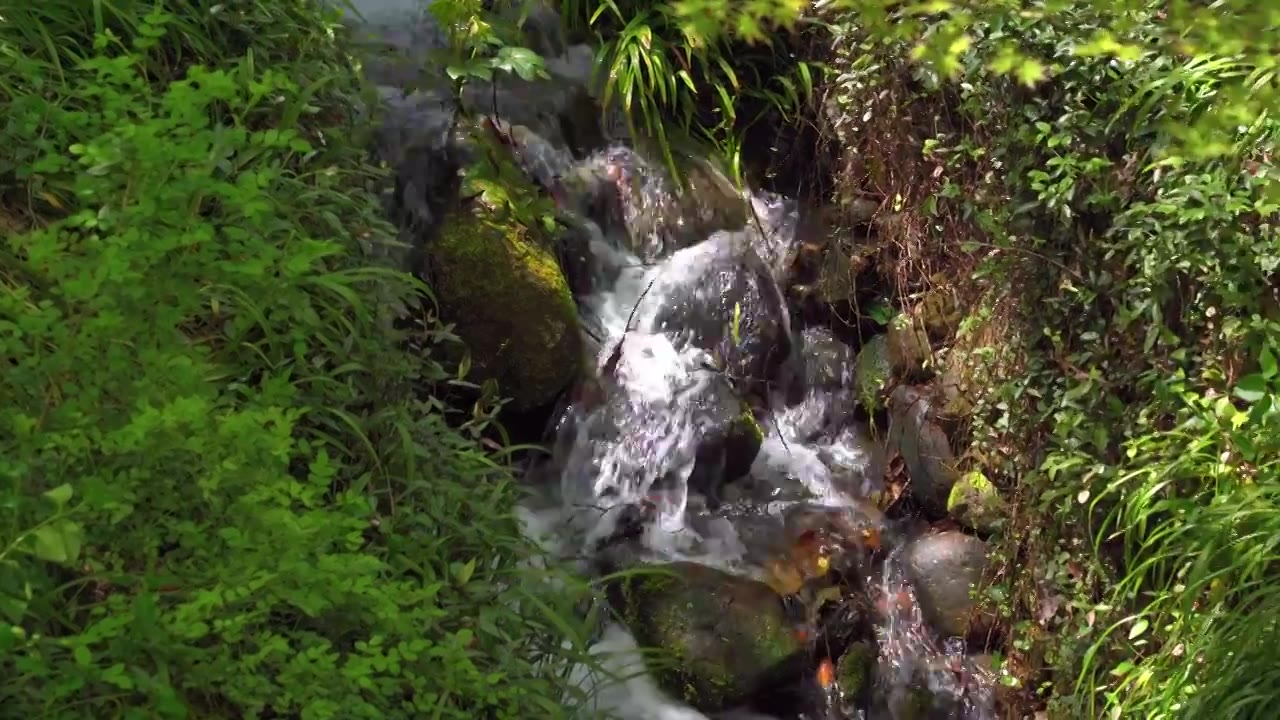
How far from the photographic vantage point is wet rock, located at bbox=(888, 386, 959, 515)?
3.96m

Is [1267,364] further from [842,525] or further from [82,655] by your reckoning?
[82,655]

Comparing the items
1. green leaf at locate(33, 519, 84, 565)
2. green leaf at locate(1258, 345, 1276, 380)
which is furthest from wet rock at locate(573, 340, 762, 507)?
green leaf at locate(33, 519, 84, 565)

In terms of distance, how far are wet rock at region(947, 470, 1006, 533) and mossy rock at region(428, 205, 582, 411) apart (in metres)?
1.59

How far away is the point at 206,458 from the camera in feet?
5.96

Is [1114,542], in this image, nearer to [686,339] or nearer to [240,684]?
[686,339]

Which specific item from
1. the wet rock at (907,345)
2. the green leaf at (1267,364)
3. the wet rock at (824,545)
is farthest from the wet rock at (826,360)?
the green leaf at (1267,364)

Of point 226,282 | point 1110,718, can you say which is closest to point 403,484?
point 226,282

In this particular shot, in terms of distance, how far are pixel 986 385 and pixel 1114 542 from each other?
2.43ft

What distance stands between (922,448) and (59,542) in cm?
317

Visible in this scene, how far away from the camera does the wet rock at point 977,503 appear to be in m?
3.58

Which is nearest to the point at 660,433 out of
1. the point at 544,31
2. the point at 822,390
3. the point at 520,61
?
the point at 822,390

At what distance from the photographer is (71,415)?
5.73ft

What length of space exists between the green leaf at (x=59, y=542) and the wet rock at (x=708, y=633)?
84.6 inches

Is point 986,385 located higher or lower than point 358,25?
lower
